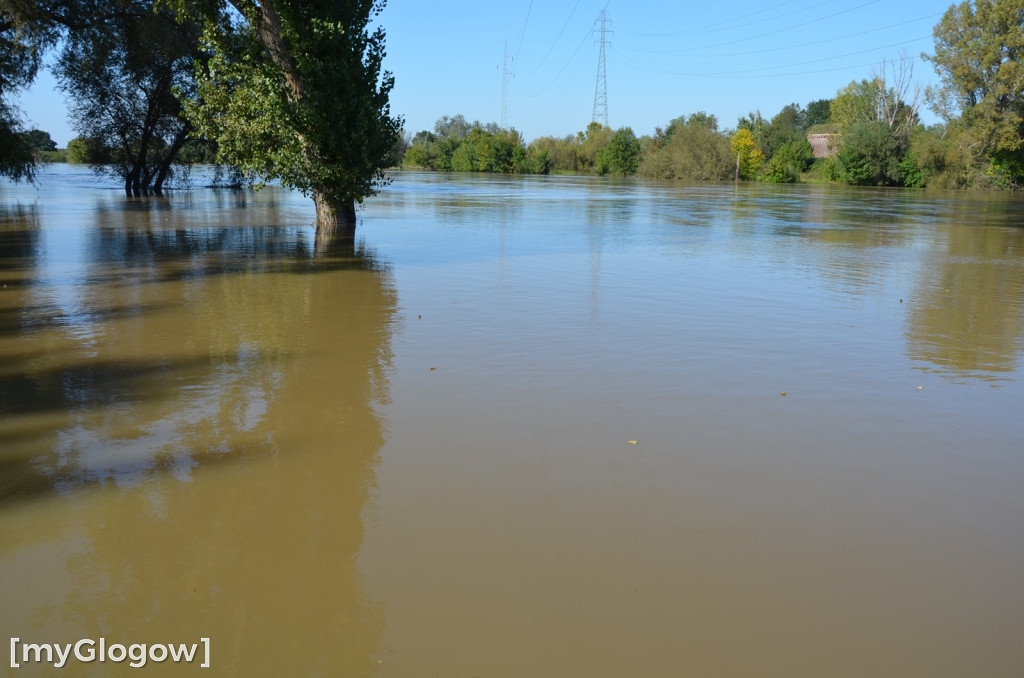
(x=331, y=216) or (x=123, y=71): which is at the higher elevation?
(x=123, y=71)

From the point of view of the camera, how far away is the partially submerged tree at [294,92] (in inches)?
699

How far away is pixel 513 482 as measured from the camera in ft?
16.5

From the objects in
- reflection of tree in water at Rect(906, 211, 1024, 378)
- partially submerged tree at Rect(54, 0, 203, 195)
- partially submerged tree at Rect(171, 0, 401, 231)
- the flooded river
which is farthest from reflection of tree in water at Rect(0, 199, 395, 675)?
partially submerged tree at Rect(54, 0, 203, 195)

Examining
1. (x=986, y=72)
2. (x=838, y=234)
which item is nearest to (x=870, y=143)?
(x=986, y=72)

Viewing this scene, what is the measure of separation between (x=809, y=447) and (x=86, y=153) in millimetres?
41357

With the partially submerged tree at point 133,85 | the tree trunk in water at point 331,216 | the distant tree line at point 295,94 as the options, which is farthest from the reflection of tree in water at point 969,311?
the partially submerged tree at point 133,85

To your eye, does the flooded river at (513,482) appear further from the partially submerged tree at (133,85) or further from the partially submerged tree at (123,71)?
the partially submerged tree at (133,85)

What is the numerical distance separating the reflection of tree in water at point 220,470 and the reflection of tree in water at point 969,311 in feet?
20.9

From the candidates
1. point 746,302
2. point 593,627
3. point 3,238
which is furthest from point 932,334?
point 3,238

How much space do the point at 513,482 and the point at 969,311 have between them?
9214 millimetres

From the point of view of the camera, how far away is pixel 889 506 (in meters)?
4.78

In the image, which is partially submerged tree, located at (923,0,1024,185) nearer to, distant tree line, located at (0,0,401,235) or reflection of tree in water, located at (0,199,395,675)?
distant tree line, located at (0,0,401,235)

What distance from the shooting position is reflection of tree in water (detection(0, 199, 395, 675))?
11.5 ft

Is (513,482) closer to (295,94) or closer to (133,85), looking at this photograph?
(295,94)
